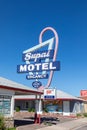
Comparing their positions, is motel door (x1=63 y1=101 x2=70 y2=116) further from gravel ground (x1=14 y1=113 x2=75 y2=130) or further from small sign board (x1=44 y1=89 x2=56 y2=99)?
small sign board (x1=44 y1=89 x2=56 y2=99)

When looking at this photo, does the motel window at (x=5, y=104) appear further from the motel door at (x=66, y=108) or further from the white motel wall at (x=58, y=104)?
the motel door at (x=66, y=108)

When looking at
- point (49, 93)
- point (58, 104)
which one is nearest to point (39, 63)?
point (49, 93)

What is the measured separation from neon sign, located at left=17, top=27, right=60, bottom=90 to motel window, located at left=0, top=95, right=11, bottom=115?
986 cm

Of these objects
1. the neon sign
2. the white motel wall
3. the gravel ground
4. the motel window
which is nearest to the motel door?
the white motel wall

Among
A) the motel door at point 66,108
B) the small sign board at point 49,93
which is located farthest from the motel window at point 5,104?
the motel door at point 66,108

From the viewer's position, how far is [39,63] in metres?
34.3

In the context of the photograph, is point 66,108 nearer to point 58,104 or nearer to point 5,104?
point 58,104

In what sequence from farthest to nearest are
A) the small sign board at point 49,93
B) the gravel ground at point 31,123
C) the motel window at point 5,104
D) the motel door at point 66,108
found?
the motel door at point 66,108 → the small sign board at point 49,93 → the gravel ground at point 31,123 → the motel window at point 5,104

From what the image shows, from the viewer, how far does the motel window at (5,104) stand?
21.7 m

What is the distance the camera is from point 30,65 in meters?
34.8

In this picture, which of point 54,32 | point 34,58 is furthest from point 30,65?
point 54,32

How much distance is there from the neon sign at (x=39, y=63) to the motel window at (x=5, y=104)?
32.4 ft

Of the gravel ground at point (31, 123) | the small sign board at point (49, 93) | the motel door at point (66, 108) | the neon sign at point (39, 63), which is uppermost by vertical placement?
the neon sign at point (39, 63)

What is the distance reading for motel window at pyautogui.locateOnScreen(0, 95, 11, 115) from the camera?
21.7m
